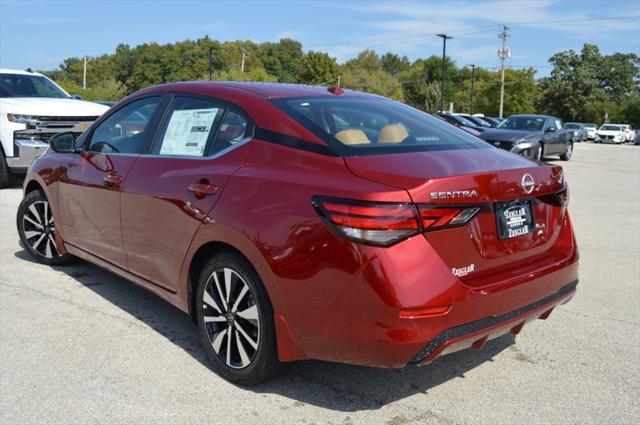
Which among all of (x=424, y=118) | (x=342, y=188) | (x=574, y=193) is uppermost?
(x=424, y=118)

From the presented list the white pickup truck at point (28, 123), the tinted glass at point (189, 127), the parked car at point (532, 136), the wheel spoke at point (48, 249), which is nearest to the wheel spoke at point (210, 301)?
the tinted glass at point (189, 127)

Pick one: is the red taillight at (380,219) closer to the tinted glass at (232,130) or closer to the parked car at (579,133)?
the tinted glass at (232,130)

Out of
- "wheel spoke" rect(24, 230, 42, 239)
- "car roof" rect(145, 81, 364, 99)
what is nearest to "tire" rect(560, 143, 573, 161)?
"car roof" rect(145, 81, 364, 99)

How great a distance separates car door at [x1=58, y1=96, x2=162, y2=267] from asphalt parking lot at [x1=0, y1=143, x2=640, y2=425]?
506mm

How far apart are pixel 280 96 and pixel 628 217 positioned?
7.48 meters

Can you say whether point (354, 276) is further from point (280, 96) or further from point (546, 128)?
point (546, 128)

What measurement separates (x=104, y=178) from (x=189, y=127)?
0.93 metres

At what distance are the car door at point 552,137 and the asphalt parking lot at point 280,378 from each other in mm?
16538

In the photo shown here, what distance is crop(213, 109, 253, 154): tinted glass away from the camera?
342 cm

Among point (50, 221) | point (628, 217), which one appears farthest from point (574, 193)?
point (50, 221)

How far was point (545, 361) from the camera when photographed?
372cm

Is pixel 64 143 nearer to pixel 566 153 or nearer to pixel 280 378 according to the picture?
pixel 280 378

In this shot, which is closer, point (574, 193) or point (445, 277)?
point (445, 277)

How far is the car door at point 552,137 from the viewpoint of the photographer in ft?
67.3
